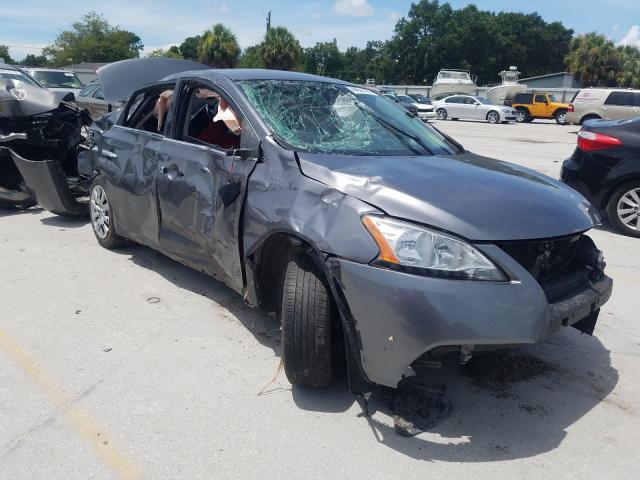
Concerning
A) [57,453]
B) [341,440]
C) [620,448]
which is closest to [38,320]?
[57,453]

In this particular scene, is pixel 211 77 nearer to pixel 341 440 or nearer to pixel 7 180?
pixel 341 440

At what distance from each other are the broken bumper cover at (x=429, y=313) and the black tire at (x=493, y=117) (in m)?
28.9

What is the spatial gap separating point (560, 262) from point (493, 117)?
28.4 meters

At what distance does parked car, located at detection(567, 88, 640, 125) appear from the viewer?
22547mm

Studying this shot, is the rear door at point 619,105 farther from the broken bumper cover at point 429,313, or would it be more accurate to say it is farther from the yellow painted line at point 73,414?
the yellow painted line at point 73,414

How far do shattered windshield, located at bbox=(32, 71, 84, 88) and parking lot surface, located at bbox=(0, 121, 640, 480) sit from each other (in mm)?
13669

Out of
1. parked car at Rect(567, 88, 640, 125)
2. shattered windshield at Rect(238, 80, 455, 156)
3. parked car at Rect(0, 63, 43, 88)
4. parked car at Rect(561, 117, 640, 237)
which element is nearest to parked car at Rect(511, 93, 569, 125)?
parked car at Rect(567, 88, 640, 125)

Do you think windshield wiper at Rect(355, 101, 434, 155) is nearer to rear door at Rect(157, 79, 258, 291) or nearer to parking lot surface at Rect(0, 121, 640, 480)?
rear door at Rect(157, 79, 258, 291)

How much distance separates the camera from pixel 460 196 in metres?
2.82

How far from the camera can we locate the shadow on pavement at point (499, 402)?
273 centimetres

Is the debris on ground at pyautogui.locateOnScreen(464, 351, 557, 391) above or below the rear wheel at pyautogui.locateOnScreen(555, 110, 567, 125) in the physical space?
above

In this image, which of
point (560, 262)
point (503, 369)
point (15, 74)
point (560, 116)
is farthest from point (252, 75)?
point (560, 116)

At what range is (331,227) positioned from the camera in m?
2.76

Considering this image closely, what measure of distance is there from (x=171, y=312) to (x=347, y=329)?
1.92 metres
